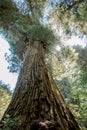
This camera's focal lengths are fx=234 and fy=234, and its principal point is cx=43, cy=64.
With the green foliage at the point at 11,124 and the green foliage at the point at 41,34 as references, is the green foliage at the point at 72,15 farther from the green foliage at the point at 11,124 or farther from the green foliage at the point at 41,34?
the green foliage at the point at 11,124

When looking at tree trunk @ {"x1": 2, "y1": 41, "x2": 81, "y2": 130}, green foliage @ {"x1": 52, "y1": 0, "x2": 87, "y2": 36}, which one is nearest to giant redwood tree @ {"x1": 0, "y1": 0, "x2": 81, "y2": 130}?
tree trunk @ {"x1": 2, "y1": 41, "x2": 81, "y2": 130}

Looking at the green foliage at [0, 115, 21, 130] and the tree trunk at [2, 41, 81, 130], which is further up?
the tree trunk at [2, 41, 81, 130]

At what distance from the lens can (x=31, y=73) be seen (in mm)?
5590

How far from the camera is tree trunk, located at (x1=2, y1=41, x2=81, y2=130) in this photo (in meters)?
3.54

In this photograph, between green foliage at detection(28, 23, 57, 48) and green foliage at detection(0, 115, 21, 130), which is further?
green foliage at detection(28, 23, 57, 48)

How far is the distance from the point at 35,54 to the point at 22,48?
330 cm

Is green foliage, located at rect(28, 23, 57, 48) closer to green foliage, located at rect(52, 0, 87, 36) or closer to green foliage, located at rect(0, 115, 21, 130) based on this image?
green foliage, located at rect(52, 0, 87, 36)

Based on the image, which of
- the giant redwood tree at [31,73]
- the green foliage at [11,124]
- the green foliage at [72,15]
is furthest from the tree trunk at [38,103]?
the green foliage at [72,15]

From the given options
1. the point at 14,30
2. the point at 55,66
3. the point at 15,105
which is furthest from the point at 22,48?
the point at 15,105

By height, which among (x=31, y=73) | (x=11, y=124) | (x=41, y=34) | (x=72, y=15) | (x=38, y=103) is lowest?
(x=11, y=124)

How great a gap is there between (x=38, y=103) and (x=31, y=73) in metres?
1.71

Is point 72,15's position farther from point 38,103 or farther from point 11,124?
point 11,124

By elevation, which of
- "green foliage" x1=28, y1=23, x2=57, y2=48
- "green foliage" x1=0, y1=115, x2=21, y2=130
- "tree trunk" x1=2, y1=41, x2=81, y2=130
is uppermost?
"green foliage" x1=28, y1=23, x2=57, y2=48

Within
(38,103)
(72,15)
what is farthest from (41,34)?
(38,103)
